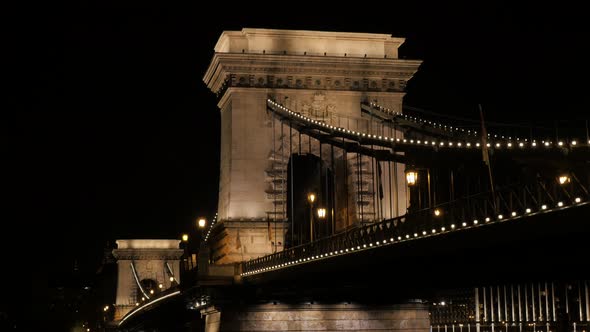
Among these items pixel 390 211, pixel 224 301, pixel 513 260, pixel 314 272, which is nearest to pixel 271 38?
pixel 390 211

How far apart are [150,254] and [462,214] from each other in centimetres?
13044

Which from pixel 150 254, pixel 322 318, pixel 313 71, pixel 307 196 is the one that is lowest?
pixel 322 318

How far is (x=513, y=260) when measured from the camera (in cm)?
3162

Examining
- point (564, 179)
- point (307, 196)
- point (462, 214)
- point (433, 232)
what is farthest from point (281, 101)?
point (564, 179)

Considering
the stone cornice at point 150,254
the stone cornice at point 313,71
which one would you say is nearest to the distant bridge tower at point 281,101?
the stone cornice at point 313,71

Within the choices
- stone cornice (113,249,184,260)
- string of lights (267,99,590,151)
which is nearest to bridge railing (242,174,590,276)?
string of lights (267,99,590,151)

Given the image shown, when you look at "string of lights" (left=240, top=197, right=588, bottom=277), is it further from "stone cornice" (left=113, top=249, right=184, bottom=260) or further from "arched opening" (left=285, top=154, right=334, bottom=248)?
"stone cornice" (left=113, top=249, right=184, bottom=260)

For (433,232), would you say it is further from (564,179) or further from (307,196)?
(307,196)

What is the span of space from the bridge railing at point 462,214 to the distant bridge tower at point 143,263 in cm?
11265

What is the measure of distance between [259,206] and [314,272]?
19952 mm

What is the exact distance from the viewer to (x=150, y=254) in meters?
159

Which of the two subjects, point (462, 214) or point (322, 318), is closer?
point (462, 214)

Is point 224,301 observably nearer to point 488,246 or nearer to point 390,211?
point 390,211

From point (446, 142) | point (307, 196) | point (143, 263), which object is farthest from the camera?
point (143, 263)
